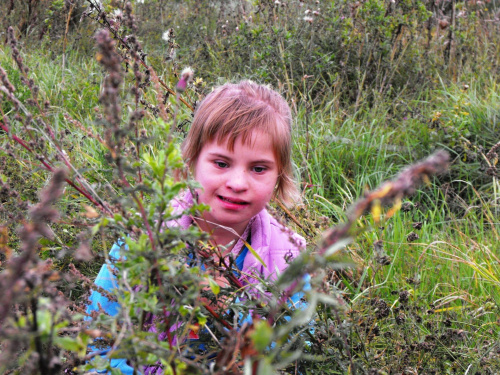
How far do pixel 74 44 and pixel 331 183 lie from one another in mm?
3905

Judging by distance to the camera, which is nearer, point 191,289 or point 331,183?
point 191,289

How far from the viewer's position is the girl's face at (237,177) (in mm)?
1973

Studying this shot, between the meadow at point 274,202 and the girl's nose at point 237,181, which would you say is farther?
the girl's nose at point 237,181

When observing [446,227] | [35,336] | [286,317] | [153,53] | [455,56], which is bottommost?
[35,336]

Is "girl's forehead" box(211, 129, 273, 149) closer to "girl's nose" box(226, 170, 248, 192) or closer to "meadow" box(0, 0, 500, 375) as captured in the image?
"girl's nose" box(226, 170, 248, 192)

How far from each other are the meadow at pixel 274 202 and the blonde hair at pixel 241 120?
21 cm

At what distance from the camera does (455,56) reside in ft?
19.3

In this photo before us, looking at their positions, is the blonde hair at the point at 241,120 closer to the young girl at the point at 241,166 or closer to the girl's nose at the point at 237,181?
the young girl at the point at 241,166

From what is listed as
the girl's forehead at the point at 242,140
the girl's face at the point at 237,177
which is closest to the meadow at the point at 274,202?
the girl's face at the point at 237,177

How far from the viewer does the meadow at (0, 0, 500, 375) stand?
802mm

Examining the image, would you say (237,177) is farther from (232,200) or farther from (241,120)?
(241,120)

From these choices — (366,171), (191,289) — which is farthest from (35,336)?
(366,171)

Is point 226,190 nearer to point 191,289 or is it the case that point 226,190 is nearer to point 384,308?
point 384,308

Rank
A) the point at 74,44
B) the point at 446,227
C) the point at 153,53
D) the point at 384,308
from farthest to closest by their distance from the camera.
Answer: the point at 74,44, the point at 153,53, the point at 446,227, the point at 384,308
